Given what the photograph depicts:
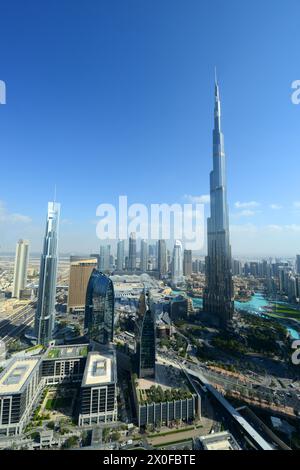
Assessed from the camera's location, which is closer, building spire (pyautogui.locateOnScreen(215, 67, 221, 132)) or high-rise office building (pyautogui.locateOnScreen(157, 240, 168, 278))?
building spire (pyautogui.locateOnScreen(215, 67, 221, 132))

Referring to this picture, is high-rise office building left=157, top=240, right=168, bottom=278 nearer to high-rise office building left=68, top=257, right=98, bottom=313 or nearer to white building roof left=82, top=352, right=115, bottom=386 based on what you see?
high-rise office building left=68, top=257, right=98, bottom=313

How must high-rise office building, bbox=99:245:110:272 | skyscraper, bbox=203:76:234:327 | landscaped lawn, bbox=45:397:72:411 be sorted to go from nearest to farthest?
landscaped lawn, bbox=45:397:72:411
skyscraper, bbox=203:76:234:327
high-rise office building, bbox=99:245:110:272

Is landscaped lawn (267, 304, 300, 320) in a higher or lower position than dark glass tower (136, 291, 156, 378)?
lower

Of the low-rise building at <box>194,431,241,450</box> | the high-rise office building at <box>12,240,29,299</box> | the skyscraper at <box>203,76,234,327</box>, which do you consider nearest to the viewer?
the low-rise building at <box>194,431,241,450</box>

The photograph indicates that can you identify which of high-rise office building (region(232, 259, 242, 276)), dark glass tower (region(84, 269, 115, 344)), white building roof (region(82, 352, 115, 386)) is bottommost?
white building roof (region(82, 352, 115, 386))

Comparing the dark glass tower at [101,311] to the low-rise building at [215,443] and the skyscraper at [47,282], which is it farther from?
the low-rise building at [215,443]

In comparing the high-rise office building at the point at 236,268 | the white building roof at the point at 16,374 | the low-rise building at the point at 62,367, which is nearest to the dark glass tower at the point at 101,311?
the low-rise building at the point at 62,367

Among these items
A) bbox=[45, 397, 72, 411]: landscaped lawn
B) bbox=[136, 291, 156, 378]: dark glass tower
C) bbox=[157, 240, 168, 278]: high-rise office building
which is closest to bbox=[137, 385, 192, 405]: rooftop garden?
bbox=[136, 291, 156, 378]: dark glass tower
